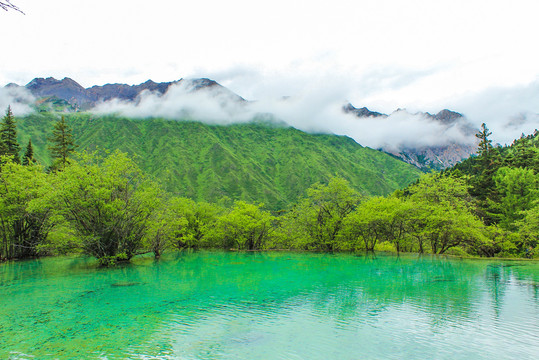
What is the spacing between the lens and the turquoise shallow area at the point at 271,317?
39.9 ft

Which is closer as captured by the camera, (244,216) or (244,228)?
(244,216)

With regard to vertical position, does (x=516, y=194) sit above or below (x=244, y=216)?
above

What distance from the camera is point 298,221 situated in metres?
62.5

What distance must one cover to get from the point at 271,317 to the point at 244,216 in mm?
45374

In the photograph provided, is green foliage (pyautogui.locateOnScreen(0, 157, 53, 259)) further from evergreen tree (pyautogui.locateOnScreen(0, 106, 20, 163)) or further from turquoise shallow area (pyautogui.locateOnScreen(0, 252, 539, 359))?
evergreen tree (pyautogui.locateOnScreen(0, 106, 20, 163))

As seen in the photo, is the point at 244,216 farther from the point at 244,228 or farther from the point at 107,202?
the point at 107,202

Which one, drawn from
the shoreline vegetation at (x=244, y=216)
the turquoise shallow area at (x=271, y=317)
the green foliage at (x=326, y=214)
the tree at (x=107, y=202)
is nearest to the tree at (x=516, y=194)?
the shoreline vegetation at (x=244, y=216)

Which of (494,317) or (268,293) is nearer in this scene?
(494,317)

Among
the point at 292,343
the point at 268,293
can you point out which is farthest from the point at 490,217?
the point at 292,343

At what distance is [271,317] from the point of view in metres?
16.5

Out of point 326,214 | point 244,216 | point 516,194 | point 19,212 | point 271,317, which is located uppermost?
point 516,194

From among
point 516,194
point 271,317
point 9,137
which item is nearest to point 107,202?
point 271,317

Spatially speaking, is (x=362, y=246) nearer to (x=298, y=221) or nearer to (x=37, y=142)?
(x=298, y=221)

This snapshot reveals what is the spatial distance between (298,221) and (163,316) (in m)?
47.3
